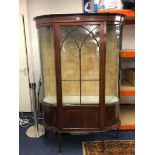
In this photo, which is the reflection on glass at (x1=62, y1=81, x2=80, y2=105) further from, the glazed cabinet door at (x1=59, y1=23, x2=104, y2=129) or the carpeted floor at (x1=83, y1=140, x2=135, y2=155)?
the carpeted floor at (x1=83, y1=140, x2=135, y2=155)

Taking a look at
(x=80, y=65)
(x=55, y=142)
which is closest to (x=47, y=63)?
(x=80, y=65)

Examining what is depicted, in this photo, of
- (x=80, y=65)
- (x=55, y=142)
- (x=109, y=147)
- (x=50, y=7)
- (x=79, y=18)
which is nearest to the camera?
(x=79, y=18)

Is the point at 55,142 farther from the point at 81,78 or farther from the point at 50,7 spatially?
the point at 50,7

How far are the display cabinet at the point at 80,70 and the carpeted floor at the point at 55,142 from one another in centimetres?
28

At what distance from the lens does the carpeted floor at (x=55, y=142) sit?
2.23m

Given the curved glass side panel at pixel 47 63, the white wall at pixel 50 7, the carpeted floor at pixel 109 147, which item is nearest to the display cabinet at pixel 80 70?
the curved glass side panel at pixel 47 63

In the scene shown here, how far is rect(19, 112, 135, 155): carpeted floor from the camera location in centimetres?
223

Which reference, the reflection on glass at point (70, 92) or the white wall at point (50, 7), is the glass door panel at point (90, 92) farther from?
the white wall at point (50, 7)

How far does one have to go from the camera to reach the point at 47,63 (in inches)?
87.5

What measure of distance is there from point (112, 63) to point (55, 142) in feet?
3.98

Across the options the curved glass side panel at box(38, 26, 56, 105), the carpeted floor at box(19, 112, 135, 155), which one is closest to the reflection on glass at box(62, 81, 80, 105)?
the curved glass side panel at box(38, 26, 56, 105)
